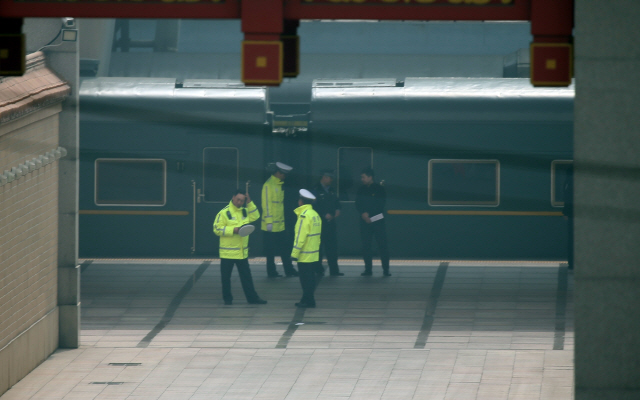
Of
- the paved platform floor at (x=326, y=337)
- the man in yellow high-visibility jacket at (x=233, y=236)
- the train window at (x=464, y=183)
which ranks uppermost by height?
the train window at (x=464, y=183)

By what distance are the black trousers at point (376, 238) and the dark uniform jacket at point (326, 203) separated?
59 cm

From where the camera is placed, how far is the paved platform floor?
11305 mm

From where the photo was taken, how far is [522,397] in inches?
426

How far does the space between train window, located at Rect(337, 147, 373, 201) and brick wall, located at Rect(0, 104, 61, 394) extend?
19.3ft

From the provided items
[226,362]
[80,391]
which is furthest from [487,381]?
[80,391]

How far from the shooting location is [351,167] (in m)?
17.5

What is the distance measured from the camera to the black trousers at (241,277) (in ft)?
48.4

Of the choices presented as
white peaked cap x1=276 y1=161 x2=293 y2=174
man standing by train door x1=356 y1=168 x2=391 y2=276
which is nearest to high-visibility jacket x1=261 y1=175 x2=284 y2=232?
white peaked cap x1=276 y1=161 x2=293 y2=174

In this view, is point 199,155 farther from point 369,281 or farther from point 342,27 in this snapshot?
point 342,27

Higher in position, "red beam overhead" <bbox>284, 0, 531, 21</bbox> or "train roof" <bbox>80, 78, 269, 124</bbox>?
"red beam overhead" <bbox>284, 0, 531, 21</bbox>

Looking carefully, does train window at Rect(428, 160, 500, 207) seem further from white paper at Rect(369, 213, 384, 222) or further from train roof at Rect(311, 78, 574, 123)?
white paper at Rect(369, 213, 384, 222)

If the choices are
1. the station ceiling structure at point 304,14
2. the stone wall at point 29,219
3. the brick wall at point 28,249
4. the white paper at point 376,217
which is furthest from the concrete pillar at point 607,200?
the white paper at point 376,217

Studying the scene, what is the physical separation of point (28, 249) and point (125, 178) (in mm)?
6095

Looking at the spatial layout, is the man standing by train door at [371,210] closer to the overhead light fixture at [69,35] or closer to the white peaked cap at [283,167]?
the white peaked cap at [283,167]
